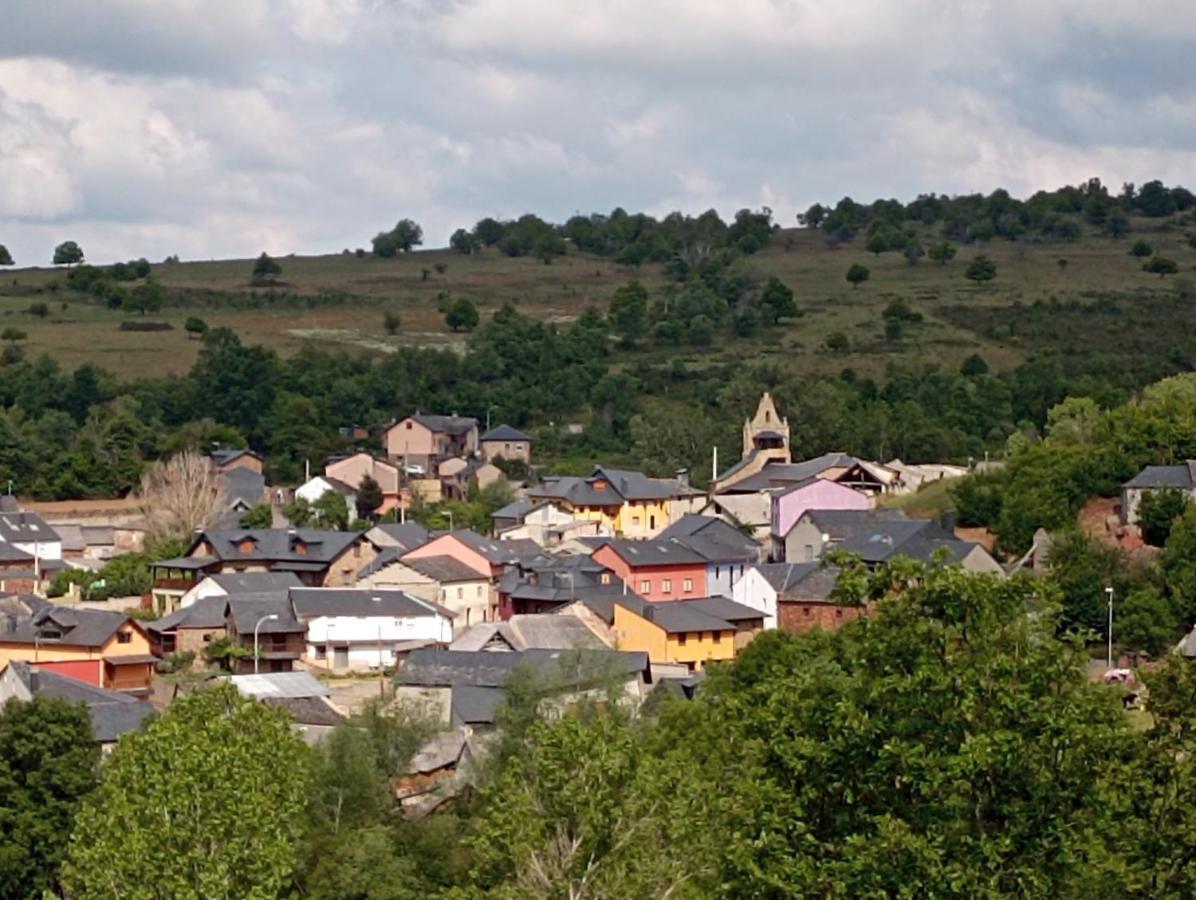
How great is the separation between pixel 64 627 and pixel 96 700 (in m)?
8.82

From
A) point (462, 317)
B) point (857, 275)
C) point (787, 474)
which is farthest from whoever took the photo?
point (857, 275)

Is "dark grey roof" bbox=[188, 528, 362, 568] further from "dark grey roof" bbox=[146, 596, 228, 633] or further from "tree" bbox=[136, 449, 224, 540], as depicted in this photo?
"dark grey roof" bbox=[146, 596, 228, 633]

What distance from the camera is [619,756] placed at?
2102 cm

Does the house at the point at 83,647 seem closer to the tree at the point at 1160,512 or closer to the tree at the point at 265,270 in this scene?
the tree at the point at 1160,512

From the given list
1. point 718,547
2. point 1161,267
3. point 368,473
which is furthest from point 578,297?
point 718,547

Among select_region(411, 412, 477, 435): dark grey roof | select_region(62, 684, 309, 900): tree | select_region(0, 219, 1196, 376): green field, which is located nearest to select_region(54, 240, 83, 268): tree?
select_region(0, 219, 1196, 376): green field

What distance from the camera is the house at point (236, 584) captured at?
5472 cm

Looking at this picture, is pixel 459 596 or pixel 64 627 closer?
pixel 64 627

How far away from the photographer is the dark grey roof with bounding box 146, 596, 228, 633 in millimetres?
51312

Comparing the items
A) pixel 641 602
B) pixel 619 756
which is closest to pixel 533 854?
pixel 619 756

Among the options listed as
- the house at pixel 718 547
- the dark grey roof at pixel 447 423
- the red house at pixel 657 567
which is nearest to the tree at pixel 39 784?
the red house at pixel 657 567

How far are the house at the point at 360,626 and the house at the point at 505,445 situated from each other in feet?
110

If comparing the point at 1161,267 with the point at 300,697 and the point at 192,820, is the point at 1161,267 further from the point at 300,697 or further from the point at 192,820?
the point at 192,820

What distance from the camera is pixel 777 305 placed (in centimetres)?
11350
